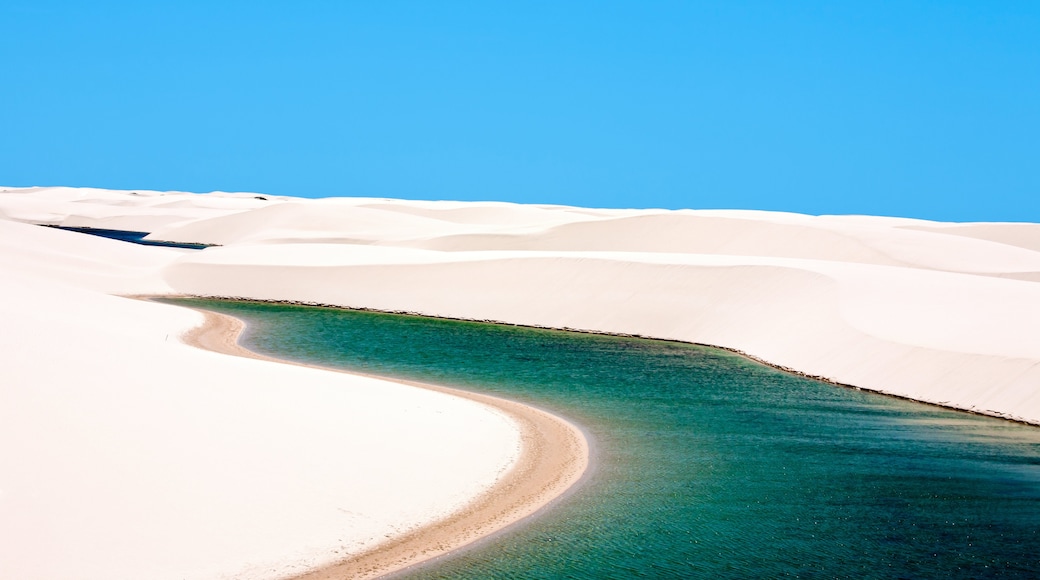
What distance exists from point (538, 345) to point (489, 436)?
12236 mm

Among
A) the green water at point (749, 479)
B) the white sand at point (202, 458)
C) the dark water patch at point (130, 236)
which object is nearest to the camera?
the white sand at point (202, 458)

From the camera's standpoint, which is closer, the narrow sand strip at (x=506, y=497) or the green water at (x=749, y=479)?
the narrow sand strip at (x=506, y=497)

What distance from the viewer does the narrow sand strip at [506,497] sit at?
998 cm

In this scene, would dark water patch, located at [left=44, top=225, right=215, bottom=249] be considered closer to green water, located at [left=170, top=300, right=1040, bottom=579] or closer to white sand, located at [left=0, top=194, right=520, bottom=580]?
green water, located at [left=170, top=300, right=1040, bottom=579]

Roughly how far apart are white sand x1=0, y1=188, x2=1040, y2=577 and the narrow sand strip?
1.04ft

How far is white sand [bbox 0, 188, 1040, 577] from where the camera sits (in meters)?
9.90

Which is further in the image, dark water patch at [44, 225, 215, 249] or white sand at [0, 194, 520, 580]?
dark water patch at [44, 225, 215, 249]

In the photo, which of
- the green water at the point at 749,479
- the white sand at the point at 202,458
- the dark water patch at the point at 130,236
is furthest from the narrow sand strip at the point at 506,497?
the dark water patch at the point at 130,236

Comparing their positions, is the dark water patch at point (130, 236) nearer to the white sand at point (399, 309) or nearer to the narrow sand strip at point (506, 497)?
the white sand at point (399, 309)

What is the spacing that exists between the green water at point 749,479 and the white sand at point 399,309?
149cm

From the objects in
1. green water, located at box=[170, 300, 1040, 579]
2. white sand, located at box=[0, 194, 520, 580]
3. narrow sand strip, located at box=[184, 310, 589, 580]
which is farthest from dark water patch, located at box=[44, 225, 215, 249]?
white sand, located at box=[0, 194, 520, 580]

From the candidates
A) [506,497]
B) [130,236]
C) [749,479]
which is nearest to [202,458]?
[506,497]

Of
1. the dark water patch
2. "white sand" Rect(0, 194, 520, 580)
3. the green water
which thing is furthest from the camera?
the dark water patch

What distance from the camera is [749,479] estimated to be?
13.6 meters
